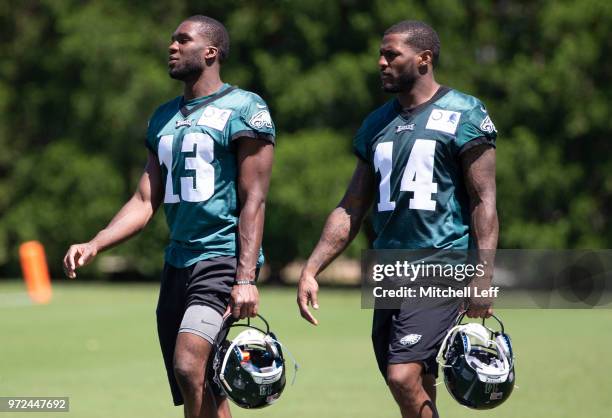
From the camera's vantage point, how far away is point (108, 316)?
19.2 metres

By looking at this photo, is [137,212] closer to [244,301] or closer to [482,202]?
[244,301]

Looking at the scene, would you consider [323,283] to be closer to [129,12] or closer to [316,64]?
[316,64]

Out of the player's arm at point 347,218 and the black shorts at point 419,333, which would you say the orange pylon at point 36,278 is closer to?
the player's arm at point 347,218

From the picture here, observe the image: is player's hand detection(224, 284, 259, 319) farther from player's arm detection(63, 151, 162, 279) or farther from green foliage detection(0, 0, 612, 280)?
green foliage detection(0, 0, 612, 280)

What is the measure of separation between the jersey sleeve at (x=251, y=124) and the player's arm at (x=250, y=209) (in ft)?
0.14

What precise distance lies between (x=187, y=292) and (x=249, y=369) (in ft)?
2.01

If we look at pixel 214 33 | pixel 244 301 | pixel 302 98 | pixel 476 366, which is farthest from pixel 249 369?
pixel 302 98

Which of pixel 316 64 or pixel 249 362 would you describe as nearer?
pixel 249 362

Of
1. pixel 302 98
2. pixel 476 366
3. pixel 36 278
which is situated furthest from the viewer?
pixel 302 98

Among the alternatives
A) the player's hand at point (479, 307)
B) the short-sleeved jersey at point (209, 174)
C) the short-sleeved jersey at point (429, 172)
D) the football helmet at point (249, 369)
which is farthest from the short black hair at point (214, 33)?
the player's hand at point (479, 307)

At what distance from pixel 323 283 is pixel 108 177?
19.9 ft

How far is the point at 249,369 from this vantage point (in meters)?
6.30

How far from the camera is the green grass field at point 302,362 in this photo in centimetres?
995

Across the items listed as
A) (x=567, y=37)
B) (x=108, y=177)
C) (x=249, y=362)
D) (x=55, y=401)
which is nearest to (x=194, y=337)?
(x=249, y=362)
